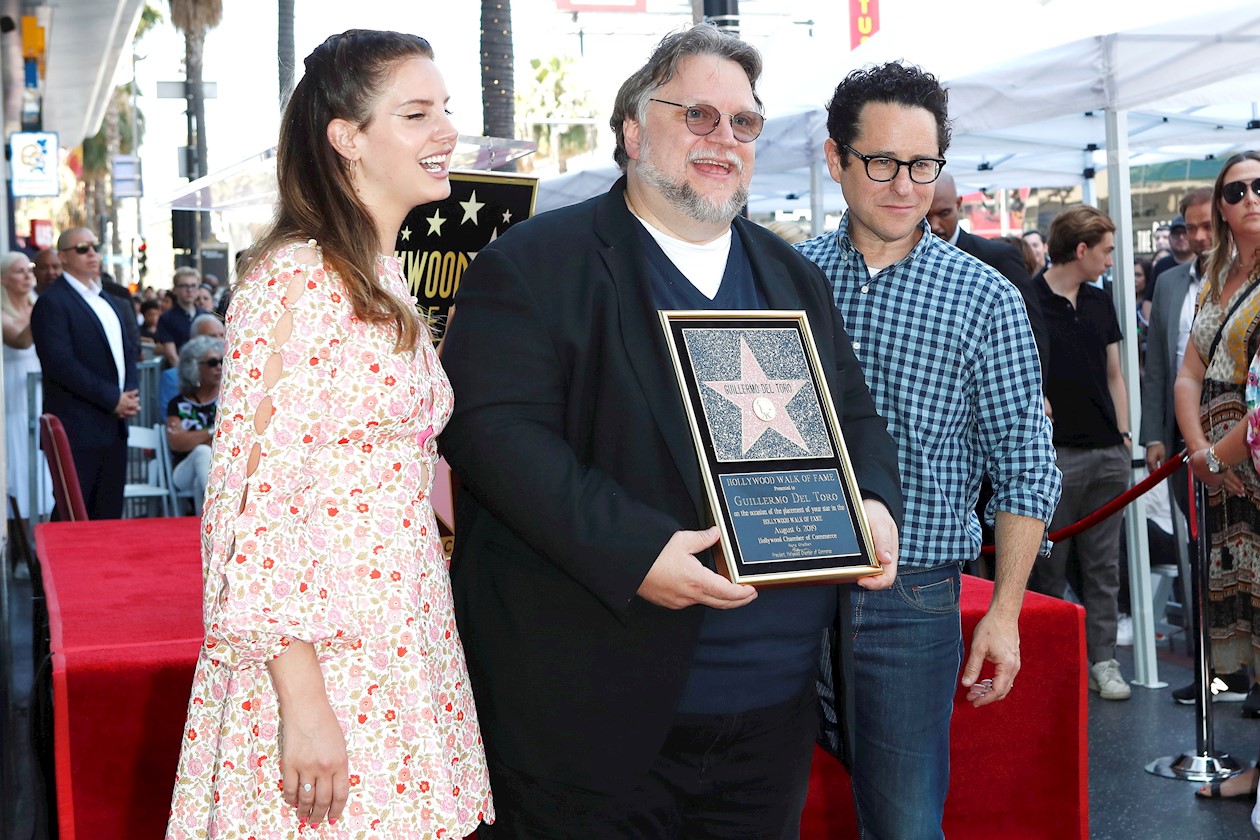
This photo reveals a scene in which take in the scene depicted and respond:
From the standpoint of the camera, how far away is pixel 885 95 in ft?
8.75

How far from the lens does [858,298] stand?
9.01 ft

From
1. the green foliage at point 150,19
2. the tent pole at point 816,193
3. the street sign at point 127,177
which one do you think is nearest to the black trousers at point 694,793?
the tent pole at point 816,193

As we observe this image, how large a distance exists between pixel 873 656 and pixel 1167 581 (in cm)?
539

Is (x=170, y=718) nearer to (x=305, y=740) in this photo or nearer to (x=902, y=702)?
(x=305, y=740)

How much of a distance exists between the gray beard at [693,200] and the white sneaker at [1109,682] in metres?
4.68

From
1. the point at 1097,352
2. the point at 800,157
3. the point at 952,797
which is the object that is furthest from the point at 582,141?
the point at 952,797

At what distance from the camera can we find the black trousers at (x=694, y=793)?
223cm

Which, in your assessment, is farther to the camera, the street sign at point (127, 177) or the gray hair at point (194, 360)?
the street sign at point (127, 177)

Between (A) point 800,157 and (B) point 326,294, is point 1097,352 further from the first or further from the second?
(B) point 326,294

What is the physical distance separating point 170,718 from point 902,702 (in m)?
1.67

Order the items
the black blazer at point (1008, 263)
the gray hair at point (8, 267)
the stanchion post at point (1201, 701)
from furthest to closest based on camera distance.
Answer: the gray hair at point (8, 267)
the black blazer at point (1008, 263)
the stanchion post at point (1201, 701)

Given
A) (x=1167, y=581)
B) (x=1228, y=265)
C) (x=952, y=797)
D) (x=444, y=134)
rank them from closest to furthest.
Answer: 1. (x=444, y=134)
2. (x=952, y=797)
3. (x=1228, y=265)
4. (x=1167, y=581)

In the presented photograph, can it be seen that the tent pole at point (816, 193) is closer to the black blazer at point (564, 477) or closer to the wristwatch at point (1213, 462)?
the wristwatch at point (1213, 462)

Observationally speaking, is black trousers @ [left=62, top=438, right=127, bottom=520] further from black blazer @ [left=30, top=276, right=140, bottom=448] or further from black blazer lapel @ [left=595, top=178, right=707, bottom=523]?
black blazer lapel @ [left=595, top=178, right=707, bottom=523]
